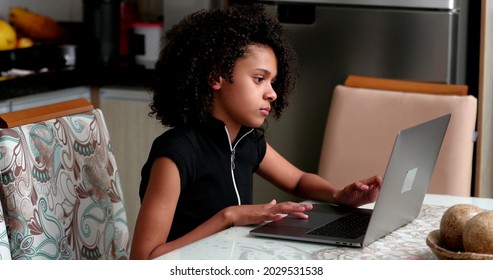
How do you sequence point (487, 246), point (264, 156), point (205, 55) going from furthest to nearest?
1. point (264, 156)
2. point (205, 55)
3. point (487, 246)

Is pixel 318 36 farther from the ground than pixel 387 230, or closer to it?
farther from the ground

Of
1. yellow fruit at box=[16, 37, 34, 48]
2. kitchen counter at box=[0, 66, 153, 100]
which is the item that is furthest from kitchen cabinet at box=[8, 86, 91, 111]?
yellow fruit at box=[16, 37, 34, 48]

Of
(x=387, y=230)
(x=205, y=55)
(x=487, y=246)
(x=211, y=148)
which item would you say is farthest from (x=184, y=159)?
(x=487, y=246)

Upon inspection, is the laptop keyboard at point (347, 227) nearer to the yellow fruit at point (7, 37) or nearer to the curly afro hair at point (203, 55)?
the curly afro hair at point (203, 55)

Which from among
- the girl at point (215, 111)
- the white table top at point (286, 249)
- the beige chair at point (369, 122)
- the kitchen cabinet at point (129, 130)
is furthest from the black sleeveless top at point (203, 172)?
the kitchen cabinet at point (129, 130)

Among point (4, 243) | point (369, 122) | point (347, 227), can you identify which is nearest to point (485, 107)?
point (369, 122)

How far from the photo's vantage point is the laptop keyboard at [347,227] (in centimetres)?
151

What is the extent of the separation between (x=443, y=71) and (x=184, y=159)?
4.31 ft

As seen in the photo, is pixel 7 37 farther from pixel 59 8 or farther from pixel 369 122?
pixel 369 122

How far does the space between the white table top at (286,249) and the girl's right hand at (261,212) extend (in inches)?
0.7

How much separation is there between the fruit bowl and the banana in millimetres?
A: 2231

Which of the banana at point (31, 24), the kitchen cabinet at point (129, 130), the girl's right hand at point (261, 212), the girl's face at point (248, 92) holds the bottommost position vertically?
the kitchen cabinet at point (129, 130)

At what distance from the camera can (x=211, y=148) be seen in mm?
1800

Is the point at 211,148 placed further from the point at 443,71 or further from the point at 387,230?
the point at 443,71
